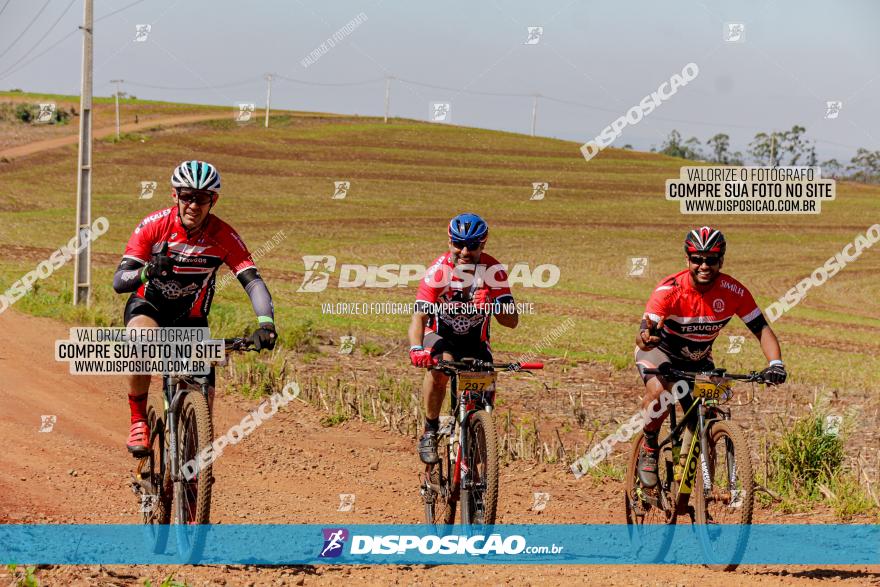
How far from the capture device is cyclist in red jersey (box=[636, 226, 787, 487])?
8.37 metres

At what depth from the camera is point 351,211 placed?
57000 mm

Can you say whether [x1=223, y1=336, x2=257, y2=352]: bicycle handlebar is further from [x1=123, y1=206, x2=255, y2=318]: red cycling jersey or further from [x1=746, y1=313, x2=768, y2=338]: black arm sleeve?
[x1=746, y1=313, x2=768, y2=338]: black arm sleeve

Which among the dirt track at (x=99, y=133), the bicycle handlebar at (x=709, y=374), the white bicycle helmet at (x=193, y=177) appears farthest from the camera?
the dirt track at (x=99, y=133)

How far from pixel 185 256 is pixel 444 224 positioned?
47781mm

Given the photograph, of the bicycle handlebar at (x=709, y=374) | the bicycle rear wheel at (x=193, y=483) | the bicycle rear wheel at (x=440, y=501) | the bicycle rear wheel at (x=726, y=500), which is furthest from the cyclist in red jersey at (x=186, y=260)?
the bicycle rear wheel at (x=726, y=500)

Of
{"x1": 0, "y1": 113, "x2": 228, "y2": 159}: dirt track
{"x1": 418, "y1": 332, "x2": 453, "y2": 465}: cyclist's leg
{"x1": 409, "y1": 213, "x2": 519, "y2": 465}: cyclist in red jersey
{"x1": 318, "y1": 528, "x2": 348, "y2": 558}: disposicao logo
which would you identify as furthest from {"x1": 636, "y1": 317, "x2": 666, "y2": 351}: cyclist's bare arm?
{"x1": 0, "y1": 113, "x2": 228, "y2": 159}: dirt track

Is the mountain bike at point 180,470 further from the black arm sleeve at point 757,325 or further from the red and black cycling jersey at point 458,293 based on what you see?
the black arm sleeve at point 757,325

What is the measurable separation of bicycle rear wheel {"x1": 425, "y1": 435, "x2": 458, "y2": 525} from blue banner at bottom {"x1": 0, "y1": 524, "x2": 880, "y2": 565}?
9 cm

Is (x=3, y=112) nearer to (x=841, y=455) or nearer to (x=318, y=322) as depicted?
(x=318, y=322)

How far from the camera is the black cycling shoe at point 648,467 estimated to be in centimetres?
863

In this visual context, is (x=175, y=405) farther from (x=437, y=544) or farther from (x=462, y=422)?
(x=437, y=544)

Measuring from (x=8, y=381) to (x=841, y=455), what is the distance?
1021 cm

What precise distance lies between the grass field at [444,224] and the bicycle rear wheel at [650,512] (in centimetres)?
1042

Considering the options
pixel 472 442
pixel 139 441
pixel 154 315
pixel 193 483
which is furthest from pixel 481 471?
pixel 154 315
